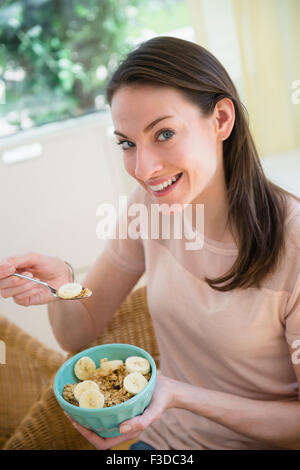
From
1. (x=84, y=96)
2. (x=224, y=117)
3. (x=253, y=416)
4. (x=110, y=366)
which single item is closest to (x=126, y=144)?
(x=224, y=117)

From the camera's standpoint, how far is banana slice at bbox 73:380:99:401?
692 mm

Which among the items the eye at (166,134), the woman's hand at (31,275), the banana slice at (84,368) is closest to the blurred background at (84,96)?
the woman's hand at (31,275)

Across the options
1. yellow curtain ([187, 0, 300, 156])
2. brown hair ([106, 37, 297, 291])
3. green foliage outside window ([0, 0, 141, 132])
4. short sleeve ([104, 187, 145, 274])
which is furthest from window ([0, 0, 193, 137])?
brown hair ([106, 37, 297, 291])

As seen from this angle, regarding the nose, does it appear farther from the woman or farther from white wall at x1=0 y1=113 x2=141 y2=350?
white wall at x1=0 y1=113 x2=141 y2=350

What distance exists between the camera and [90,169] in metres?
1.88

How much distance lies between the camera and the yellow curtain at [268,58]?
158cm

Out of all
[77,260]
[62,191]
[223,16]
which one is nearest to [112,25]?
[223,16]

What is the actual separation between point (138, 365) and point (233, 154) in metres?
0.48

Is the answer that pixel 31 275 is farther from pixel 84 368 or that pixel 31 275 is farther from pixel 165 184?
pixel 165 184

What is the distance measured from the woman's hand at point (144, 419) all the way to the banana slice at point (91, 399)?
0.04 metres

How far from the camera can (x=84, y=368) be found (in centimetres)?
76

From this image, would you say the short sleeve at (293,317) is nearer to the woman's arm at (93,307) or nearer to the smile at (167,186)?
the smile at (167,186)

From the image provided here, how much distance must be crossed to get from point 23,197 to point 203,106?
992 mm
